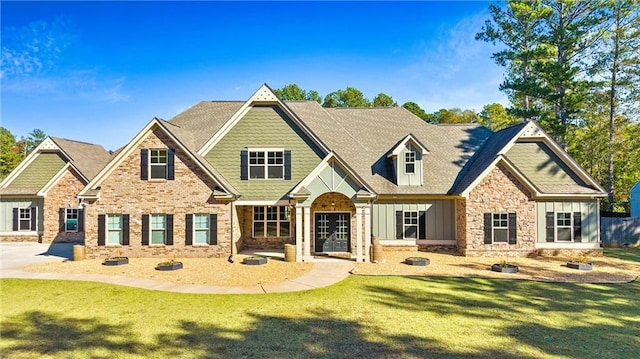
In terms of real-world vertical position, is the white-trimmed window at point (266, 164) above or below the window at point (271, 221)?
above

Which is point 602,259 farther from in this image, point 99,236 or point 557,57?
point 99,236

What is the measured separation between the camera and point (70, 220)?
77.4ft

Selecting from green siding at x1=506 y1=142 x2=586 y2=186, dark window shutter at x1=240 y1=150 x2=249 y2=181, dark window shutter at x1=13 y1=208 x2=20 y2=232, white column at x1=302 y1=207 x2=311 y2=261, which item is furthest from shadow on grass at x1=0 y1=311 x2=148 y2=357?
green siding at x1=506 y1=142 x2=586 y2=186

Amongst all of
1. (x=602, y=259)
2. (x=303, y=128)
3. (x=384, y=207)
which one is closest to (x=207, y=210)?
(x=303, y=128)

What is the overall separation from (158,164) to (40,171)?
47.2 ft

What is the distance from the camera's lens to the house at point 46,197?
23.5 m

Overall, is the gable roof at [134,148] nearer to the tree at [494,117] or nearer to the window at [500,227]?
the window at [500,227]

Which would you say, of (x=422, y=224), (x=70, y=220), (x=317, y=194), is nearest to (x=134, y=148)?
(x=317, y=194)

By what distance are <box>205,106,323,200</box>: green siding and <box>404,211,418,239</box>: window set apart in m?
6.26

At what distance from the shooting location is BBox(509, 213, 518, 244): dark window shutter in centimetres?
1811

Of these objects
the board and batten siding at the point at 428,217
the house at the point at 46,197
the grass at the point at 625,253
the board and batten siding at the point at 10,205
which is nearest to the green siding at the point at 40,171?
the house at the point at 46,197

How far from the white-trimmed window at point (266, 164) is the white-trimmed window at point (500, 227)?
39.6 feet

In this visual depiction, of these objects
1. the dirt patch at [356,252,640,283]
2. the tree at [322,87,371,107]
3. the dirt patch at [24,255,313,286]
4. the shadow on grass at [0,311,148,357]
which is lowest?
the dirt patch at [356,252,640,283]

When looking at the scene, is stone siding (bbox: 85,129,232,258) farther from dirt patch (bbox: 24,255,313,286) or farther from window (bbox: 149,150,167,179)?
dirt patch (bbox: 24,255,313,286)
